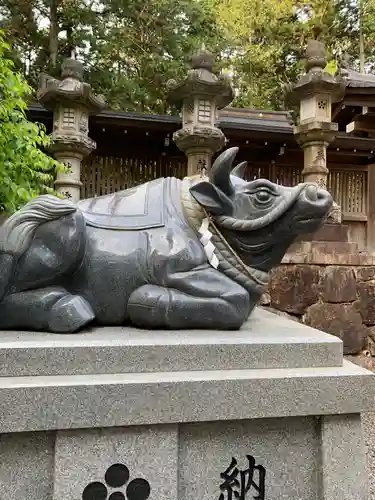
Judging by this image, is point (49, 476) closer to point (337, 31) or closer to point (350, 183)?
point (350, 183)

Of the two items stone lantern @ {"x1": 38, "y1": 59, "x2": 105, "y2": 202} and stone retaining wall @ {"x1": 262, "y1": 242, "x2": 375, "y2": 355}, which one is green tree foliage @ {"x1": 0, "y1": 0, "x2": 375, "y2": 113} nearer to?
stone lantern @ {"x1": 38, "y1": 59, "x2": 105, "y2": 202}

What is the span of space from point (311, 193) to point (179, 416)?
1240 mm

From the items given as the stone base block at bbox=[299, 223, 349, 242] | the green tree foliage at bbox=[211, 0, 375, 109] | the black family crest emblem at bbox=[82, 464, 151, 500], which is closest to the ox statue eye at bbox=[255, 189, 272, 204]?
the black family crest emblem at bbox=[82, 464, 151, 500]

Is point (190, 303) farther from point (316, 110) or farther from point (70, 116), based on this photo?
point (316, 110)

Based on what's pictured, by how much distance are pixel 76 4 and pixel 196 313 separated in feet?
44.5

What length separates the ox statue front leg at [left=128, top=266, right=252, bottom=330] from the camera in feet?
6.88

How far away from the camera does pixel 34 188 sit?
16.8 ft

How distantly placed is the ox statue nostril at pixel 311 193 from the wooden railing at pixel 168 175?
6.98 meters

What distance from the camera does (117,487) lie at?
70.7 inches

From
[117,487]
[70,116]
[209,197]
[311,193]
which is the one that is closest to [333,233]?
[70,116]

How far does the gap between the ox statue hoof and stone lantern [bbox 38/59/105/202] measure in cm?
555

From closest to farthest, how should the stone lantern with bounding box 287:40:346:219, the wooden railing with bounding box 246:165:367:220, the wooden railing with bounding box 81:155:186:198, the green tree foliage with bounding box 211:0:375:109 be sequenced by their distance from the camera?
the stone lantern with bounding box 287:40:346:219 < the wooden railing with bounding box 81:155:186:198 < the wooden railing with bounding box 246:165:367:220 < the green tree foliage with bounding box 211:0:375:109

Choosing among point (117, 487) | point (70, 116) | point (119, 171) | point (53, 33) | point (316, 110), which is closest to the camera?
point (117, 487)

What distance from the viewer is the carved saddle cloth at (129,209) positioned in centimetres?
229
